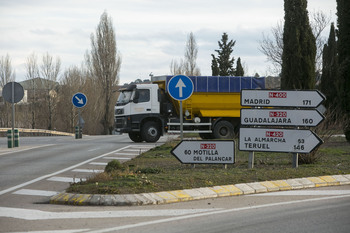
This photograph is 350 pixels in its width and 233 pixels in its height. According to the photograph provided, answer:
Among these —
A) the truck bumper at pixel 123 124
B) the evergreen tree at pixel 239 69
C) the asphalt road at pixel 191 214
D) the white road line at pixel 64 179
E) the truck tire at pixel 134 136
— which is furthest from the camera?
the evergreen tree at pixel 239 69

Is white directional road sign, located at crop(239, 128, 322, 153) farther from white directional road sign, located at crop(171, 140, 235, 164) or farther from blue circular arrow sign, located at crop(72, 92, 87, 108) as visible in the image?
blue circular arrow sign, located at crop(72, 92, 87, 108)

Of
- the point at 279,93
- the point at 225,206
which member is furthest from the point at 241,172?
the point at 225,206

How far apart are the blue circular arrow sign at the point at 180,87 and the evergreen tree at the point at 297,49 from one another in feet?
41.3

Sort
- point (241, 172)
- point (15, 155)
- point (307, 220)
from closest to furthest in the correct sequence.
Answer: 1. point (307, 220)
2. point (241, 172)
3. point (15, 155)

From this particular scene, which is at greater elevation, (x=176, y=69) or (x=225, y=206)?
(x=176, y=69)

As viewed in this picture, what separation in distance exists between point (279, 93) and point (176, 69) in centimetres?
6964

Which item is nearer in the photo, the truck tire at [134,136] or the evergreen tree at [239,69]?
the truck tire at [134,136]

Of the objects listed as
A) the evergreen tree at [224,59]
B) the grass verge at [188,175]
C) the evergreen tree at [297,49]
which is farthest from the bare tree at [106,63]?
the grass verge at [188,175]

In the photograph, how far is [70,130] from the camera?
243 ft

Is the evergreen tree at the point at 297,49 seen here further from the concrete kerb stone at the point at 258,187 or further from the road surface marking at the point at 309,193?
the concrete kerb stone at the point at 258,187

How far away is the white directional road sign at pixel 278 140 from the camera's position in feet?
41.3

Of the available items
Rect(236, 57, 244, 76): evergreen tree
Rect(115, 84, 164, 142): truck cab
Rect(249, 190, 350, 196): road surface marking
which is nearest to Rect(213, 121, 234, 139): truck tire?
Rect(115, 84, 164, 142): truck cab

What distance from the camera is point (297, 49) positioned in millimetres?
25359

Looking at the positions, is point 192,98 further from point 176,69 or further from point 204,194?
point 176,69
